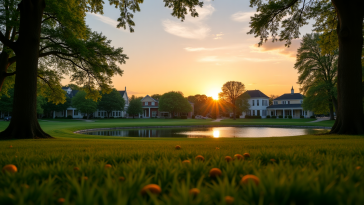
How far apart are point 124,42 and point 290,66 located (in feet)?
115

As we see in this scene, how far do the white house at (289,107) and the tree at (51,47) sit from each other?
230ft

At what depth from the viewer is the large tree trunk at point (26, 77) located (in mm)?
10188

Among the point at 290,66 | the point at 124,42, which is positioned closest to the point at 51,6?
the point at 124,42

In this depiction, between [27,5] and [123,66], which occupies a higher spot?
[27,5]

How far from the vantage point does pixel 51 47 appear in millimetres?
14008

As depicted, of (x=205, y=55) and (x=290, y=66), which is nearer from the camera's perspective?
(x=205, y=55)

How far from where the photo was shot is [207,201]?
96 cm

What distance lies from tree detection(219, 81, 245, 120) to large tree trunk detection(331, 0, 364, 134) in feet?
169

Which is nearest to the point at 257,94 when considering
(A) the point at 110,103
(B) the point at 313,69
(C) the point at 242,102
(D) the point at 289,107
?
(D) the point at 289,107

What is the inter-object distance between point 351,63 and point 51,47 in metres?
17.6

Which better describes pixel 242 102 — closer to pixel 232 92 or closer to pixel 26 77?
pixel 232 92

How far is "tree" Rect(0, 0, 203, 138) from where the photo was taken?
10.3 m

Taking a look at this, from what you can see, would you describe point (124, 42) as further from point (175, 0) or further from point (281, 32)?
point (281, 32)

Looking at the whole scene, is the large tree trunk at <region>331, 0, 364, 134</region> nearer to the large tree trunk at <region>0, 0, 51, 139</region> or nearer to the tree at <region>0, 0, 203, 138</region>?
the tree at <region>0, 0, 203, 138</region>
